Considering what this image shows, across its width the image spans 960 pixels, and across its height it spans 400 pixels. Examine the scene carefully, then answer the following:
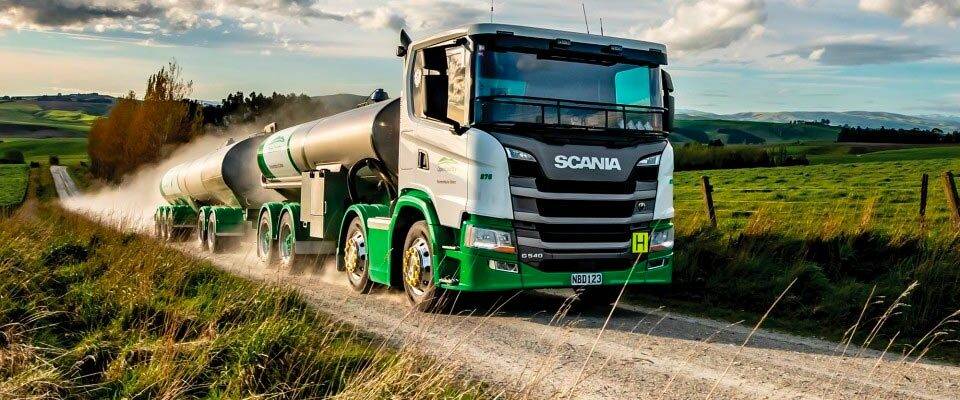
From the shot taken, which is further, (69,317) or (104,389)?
(69,317)

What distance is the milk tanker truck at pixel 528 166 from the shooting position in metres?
8.80

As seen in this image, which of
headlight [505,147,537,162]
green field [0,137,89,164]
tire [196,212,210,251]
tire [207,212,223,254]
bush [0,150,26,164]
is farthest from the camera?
green field [0,137,89,164]

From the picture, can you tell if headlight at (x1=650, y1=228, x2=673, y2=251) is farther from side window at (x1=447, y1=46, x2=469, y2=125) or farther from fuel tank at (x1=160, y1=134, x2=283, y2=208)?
fuel tank at (x1=160, y1=134, x2=283, y2=208)

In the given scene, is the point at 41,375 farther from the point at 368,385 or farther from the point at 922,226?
the point at 922,226

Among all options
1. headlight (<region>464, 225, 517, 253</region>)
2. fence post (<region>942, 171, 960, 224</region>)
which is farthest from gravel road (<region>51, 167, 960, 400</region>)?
fence post (<region>942, 171, 960, 224</region>)

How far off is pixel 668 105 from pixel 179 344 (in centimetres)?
602

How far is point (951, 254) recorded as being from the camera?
433 inches

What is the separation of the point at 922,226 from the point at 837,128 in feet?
394

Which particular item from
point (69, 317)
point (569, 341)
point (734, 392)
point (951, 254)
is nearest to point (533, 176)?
point (569, 341)

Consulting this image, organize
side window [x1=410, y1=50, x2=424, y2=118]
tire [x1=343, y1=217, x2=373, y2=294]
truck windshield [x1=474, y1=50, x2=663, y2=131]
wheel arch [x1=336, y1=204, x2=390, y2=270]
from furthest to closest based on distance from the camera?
tire [x1=343, y1=217, x2=373, y2=294], wheel arch [x1=336, y1=204, x2=390, y2=270], side window [x1=410, y1=50, x2=424, y2=118], truck windshield [x1=474, y1=50, x2=663, y2=131]

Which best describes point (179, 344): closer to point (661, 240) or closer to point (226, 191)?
point (661, 240)

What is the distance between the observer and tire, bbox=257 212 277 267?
1540cm

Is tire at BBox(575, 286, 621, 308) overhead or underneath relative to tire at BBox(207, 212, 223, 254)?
overhead

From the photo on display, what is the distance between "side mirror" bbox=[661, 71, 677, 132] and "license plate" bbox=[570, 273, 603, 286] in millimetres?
1940
